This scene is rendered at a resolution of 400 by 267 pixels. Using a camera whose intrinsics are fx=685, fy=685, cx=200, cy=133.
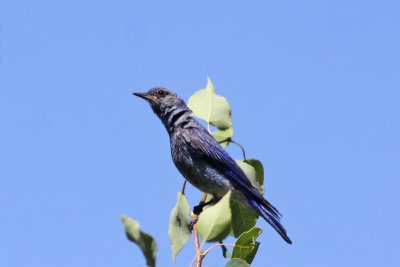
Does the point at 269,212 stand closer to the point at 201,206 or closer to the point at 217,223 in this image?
the point at 201,206

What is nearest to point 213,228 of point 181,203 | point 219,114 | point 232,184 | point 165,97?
point 181,203

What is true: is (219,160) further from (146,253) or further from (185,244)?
(146,253)

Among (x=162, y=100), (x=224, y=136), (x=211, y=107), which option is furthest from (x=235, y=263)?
(x=162, y=100)

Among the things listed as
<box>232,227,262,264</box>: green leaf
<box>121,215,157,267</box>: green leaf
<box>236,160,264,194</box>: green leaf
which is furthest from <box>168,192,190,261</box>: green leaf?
<box>121,215,157,267</box>: green leaf

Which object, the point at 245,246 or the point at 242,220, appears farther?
A: the point at 242,220

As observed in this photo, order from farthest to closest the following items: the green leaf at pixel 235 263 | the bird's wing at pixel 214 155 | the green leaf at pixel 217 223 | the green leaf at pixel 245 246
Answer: the bird's wing at pixel 214 155 → the green leaf at pixel 245 246 → the green leaf at pixel 235 263 → the green leaf at pixel 217 223

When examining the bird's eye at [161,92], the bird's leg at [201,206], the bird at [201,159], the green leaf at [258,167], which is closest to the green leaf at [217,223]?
the green leaf at [258,167]

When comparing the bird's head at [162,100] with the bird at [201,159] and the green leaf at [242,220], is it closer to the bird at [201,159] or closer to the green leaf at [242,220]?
the bird at [201,159]
